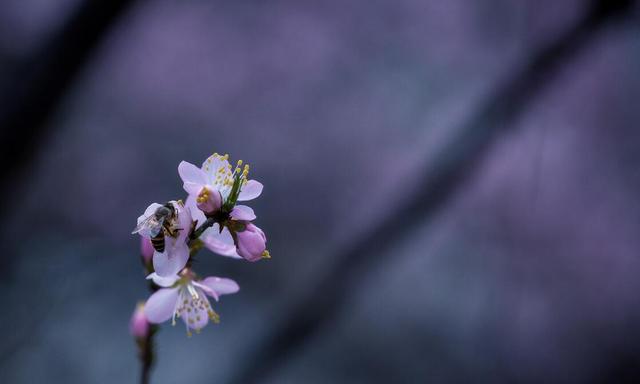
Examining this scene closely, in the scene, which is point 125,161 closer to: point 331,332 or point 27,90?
point 27,90

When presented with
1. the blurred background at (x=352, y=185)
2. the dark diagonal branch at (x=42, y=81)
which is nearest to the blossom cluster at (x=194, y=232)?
the blurred background at (x=352, y=185)

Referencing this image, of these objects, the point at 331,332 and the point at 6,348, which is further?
the point at 331,332

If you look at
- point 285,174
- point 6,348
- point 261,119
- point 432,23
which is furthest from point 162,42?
point 6,348

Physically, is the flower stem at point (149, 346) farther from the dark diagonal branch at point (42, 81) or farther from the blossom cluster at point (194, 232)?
the dark diagonal branch at point (42, 81)

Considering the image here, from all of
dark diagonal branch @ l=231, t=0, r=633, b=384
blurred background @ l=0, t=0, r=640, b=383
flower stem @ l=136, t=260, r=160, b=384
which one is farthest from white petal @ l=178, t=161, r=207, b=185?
dark diagonal branch @ l=231, t=0, r=633, b=384

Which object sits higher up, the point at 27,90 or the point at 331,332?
the point at 27,90

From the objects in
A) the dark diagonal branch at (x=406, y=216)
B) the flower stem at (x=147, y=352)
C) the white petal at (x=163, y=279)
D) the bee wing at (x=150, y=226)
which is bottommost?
the flower stem at (x=147, y=352)

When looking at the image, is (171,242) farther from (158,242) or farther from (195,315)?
A: (195,315)
